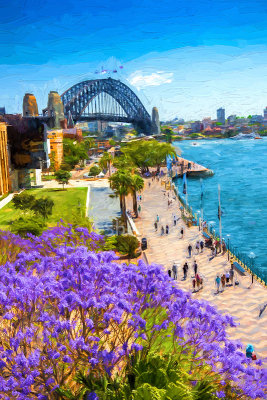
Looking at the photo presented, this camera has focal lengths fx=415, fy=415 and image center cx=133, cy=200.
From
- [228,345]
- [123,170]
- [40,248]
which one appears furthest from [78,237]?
[123,170]

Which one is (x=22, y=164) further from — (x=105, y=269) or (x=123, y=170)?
(x=105, y=269)

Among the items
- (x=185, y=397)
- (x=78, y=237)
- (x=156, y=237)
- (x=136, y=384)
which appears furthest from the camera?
(x=156, y=237)

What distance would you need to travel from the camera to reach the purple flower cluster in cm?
881

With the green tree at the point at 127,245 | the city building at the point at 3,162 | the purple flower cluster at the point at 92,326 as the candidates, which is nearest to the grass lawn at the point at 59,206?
the city building at the point at 3,162

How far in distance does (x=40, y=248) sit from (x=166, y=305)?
8958 mm

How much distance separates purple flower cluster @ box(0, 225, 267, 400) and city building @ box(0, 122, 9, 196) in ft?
111

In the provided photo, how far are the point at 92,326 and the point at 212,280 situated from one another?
15.6 m

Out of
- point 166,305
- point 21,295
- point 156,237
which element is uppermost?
point 21,295

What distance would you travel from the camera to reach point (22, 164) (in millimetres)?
48344

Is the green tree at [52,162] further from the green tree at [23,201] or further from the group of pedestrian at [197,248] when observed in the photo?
the group of pedestrian at [197,248]

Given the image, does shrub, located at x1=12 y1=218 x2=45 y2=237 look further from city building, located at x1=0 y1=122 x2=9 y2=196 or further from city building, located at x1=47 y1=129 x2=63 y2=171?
city building, located at x1=47 y1=129 x2=63 y2=171

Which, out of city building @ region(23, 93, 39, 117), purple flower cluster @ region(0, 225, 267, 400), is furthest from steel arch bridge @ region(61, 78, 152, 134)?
purple flower cluster @ region(0, 225, 267, 400)

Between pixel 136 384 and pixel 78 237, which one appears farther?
pixel 78 237

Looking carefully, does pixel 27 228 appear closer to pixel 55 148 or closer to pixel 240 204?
pixel 240 204
